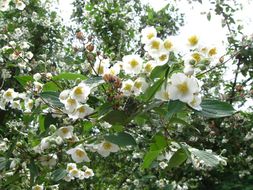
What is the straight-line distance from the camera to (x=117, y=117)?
1.51 m

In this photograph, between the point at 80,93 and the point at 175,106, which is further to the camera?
the point at 80,93

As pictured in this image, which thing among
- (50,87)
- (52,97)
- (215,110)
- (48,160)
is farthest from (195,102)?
(48,160)

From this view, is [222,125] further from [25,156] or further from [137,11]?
[25,156]

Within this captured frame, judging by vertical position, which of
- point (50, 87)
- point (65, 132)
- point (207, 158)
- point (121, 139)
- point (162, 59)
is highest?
point (50, 87)

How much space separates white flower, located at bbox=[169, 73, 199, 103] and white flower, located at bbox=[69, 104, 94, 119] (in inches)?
14.3

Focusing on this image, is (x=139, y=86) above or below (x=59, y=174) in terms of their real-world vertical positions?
above

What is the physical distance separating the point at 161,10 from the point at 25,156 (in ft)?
14.4

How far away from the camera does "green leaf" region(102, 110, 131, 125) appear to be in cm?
149

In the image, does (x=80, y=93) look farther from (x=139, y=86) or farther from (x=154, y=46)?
(x=154, y=46)

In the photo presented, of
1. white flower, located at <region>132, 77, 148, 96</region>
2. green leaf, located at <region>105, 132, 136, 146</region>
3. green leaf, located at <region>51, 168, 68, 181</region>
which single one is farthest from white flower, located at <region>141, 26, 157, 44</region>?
green leaf, located at <region>51, 168, 68, 181</region>

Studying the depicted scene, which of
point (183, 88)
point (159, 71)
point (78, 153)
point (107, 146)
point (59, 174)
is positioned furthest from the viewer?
point (59, 174)

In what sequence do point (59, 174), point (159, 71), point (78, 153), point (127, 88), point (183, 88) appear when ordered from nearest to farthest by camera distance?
point (183, 88)
point (159, 71)
point (127, 88)
point (78, 153)
point (59, 174)

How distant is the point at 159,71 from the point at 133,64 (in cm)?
19

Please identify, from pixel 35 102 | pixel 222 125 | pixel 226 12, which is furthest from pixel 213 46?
pixel 222 125
